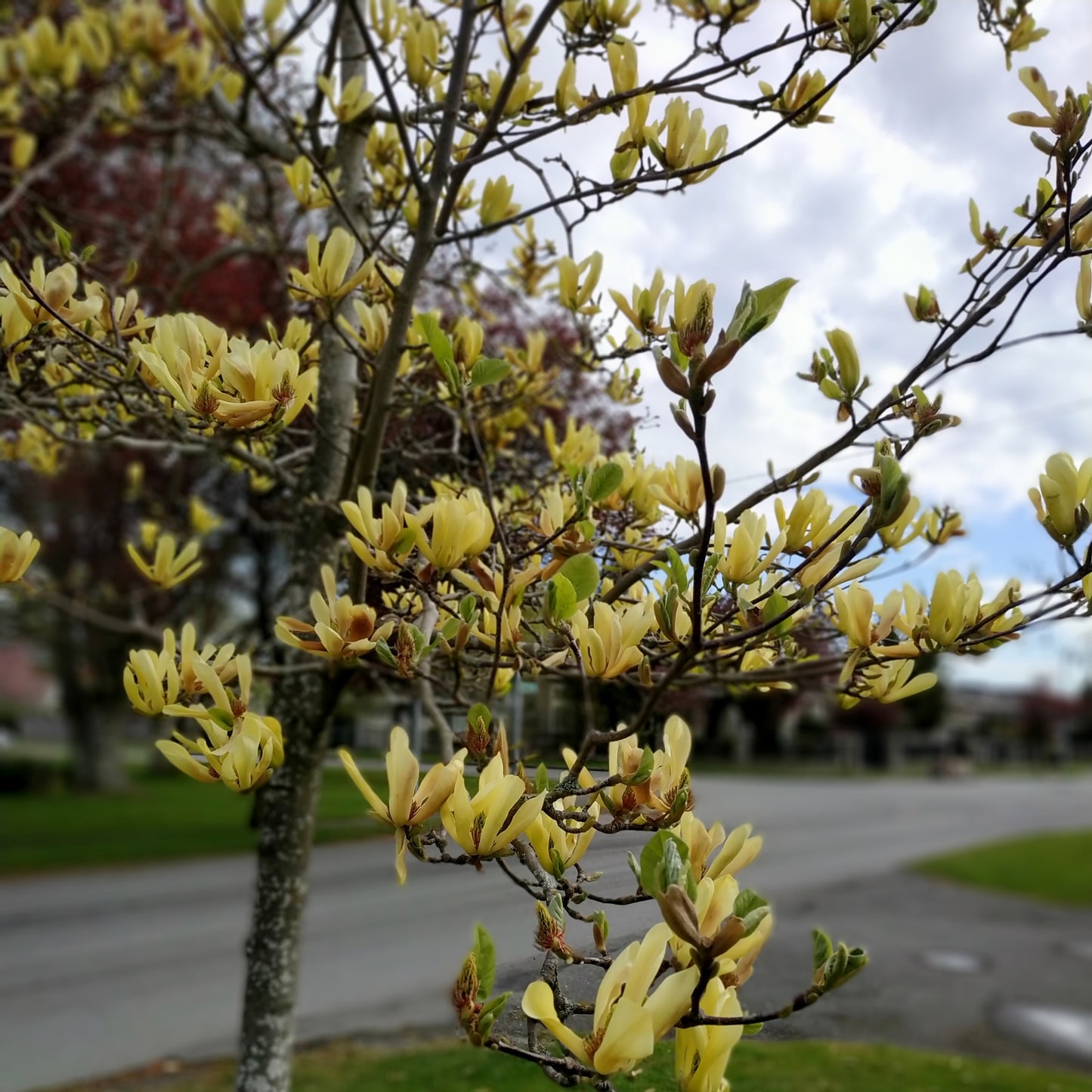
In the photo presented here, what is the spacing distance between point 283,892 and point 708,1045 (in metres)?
1.96

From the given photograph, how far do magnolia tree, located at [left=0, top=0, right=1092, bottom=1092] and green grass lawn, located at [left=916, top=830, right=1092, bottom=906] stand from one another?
422 inches

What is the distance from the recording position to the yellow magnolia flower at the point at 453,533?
149 cm

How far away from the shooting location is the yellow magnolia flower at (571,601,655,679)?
1.46m

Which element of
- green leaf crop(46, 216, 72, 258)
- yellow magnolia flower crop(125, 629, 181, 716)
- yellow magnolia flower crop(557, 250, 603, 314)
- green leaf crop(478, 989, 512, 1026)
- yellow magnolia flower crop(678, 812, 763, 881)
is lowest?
green leaf crop(478, 989, 512, 1026)

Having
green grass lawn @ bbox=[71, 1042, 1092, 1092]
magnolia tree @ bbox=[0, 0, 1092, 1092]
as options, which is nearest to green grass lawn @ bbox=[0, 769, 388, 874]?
green grass lawn @ bbox=[71, 1042, 1092, 1092]

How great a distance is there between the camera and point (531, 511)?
89.9 inches

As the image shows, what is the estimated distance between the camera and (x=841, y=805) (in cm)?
2225

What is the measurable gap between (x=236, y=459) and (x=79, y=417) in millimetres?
430

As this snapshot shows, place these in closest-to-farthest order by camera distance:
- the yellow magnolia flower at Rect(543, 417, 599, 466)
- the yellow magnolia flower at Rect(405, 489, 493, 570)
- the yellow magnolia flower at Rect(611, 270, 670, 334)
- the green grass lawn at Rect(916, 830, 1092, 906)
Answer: the yellow magnolia flower at Rect(405, 489, 493, 570) < the yellow magnolia flower at Rect(611, 270, 670, 334) < the yellow magnolia flower at Rect(543, 417, 599, 466) < the green grass lawn at Rect(916, 830, 1092, 906)

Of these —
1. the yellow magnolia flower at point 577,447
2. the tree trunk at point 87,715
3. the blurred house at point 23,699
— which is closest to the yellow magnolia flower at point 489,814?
the yellow magnolia flower at point 577,447

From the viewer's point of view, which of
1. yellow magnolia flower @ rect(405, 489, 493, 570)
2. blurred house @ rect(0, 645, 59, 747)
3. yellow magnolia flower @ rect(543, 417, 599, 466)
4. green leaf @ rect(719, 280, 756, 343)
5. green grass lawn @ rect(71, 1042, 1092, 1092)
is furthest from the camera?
blurred house @ rect(0, 645, 59, 747)

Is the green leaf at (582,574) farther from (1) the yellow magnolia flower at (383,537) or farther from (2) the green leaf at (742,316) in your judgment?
(2) the green leaf at (742,316)

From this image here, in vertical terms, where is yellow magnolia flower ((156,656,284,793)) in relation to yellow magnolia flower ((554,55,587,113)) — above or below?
below

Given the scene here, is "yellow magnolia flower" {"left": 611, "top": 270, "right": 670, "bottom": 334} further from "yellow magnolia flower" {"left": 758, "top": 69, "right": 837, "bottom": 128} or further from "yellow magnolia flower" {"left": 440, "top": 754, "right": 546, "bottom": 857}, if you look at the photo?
"yellow magnolia flower" {"left": 440, "top": 754, "right": 546, "bottom": 857}
